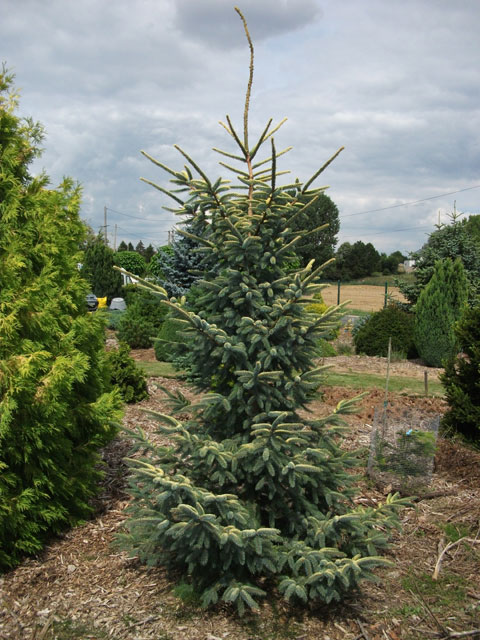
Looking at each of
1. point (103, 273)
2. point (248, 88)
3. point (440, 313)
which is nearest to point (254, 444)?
point (248, 88)

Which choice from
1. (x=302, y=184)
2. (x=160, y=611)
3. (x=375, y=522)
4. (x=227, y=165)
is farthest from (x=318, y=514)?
(x=227, y=165)

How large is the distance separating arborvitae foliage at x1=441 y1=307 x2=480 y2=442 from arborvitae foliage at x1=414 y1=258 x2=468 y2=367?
22.2 feet

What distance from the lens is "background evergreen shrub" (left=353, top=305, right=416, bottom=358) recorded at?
1362 centimetres

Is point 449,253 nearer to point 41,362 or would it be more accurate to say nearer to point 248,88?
Result: point 248,88

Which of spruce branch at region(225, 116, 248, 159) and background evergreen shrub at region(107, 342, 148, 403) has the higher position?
spruce branch at region(225, 116, 248, 159)

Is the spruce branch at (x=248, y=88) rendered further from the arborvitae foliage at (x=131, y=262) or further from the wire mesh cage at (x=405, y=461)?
the arborvitae foliage at (x=131, y=262)

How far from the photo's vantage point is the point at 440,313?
12.8m

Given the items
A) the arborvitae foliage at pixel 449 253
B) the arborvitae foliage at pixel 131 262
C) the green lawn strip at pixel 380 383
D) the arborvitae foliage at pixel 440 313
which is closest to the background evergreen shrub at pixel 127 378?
the green lawn strip at pixel 380 383

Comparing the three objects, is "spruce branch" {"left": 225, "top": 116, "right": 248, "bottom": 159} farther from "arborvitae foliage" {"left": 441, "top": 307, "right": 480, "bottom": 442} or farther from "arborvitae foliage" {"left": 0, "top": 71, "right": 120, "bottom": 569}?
"arborvitae foliage" {"left": 441, "top": 307, "right": 480, "bottom": 442}

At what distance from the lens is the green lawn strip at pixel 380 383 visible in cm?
930

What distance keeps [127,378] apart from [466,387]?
4.30 metres

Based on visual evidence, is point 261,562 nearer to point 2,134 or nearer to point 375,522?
point 375,522

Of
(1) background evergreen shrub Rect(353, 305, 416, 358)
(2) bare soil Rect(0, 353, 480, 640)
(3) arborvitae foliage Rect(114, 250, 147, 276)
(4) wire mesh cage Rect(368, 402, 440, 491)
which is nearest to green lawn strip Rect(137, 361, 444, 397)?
(1) background evergreen shrub Rect(353, 305, 416, 358)

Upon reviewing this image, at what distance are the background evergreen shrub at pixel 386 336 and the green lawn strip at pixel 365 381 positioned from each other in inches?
102
